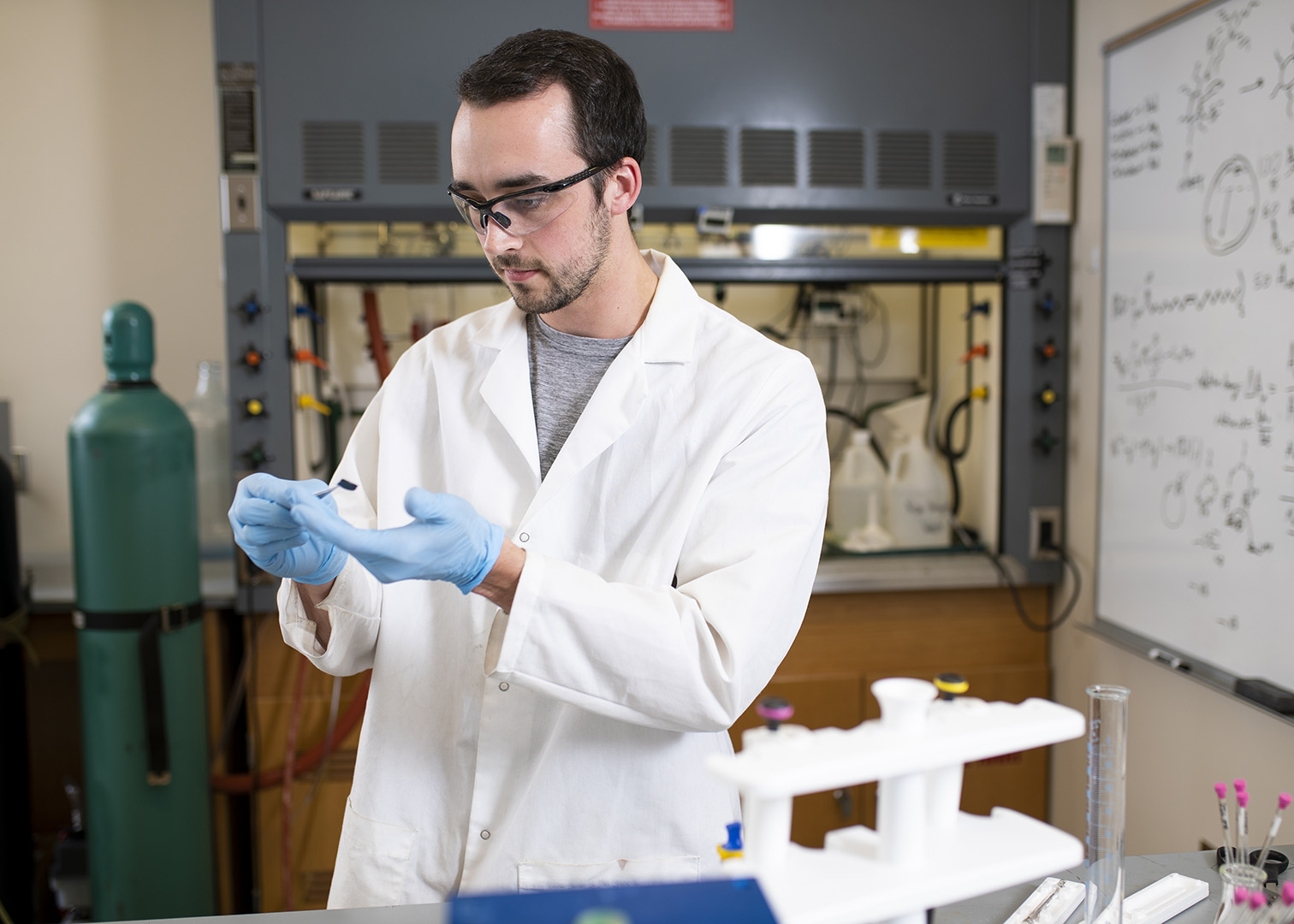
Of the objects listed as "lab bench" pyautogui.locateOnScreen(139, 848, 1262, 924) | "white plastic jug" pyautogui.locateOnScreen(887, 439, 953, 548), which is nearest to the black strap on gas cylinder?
"lab bench" pyautogui.locateOnScreen(139, 848, 1262, 924)

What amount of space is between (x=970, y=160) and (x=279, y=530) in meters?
1.98

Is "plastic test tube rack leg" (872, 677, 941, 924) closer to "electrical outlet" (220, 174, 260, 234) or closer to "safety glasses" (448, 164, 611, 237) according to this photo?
"safety glasses" (448, 164, 611, 237)

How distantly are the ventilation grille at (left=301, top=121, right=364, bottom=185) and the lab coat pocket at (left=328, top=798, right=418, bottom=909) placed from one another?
5.16ft

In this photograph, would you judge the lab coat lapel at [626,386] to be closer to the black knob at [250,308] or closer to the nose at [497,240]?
the nose at [497,240]

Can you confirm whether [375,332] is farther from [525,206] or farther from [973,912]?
[973,912]

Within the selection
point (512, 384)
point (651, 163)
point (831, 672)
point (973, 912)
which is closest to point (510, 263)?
point (512, 384)

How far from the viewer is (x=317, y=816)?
232cm

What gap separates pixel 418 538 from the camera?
853 millimetres

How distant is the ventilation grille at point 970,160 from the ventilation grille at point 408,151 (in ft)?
4.07

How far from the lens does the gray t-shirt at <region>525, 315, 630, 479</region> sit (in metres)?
1.26

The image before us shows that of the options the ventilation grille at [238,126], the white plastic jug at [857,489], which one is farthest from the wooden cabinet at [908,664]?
the ventilation grille at [238,126]

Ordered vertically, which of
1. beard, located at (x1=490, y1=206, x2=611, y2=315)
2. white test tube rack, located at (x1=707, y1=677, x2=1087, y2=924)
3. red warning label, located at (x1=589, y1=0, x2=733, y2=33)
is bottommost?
white test tube rack, located at (x1=707, y1=677, x2=1087, y2=924)

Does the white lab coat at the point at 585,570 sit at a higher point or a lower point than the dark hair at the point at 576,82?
lower

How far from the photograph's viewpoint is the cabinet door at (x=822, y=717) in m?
2.38
